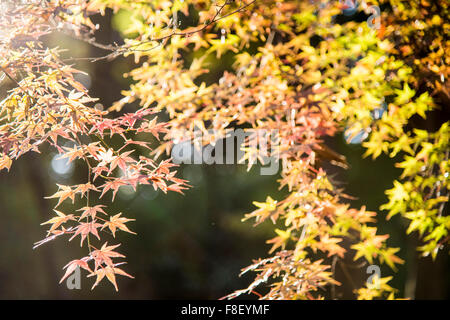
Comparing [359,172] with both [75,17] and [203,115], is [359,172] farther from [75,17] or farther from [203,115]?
[75,17]

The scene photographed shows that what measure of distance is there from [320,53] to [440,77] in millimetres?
716

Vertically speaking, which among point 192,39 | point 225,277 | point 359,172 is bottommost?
point 225,277

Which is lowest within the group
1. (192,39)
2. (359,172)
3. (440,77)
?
(359,172)

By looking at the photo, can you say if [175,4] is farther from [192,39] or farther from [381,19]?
[381,19]

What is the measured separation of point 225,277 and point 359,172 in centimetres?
315

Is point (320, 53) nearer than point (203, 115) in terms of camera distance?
No

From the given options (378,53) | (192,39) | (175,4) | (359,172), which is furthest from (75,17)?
(359,172)

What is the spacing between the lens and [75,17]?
1.92 metres

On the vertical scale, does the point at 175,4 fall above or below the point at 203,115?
above

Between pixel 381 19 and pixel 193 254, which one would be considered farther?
pixel 193 254

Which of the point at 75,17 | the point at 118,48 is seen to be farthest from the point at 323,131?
the point at 75,17
